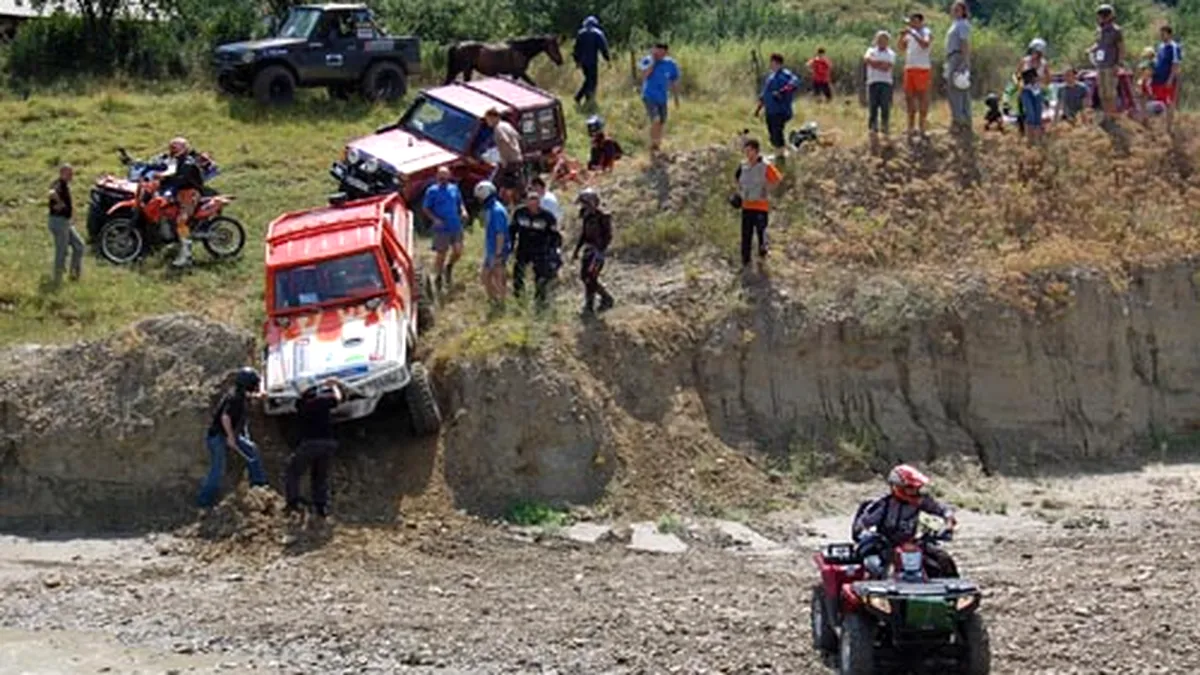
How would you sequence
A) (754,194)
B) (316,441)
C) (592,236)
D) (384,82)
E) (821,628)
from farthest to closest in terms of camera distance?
(384,82), (754,194), (592,236), (316,441), (821,628)

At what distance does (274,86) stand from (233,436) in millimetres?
13325

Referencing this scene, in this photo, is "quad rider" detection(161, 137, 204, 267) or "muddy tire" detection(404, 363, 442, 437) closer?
"muddy tire" detection(404, 363, 442, 437)

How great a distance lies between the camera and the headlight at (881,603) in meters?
14.5

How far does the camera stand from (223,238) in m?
25.4

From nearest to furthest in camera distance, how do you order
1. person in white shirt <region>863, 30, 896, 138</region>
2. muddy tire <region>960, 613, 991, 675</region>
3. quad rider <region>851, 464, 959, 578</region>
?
muddy tire <region>960, 613, 991, 675</region> → quad rider <region>851, 464, 959, 578</region> → person in white shirt <region>863, 30, 896, 138</region>

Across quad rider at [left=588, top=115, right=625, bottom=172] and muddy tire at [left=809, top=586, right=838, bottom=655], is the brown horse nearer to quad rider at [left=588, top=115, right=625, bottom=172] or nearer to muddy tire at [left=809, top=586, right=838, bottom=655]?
quad rider at [left=588, top=115, right=625, bottom=172]

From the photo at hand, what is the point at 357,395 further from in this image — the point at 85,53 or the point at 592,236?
the point at 85,53

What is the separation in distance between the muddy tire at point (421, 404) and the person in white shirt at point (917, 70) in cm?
893

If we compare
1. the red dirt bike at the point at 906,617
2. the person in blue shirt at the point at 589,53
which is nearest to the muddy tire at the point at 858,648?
the red dirt bike at the point at 906,617

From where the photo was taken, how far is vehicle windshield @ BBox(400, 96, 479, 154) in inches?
1054

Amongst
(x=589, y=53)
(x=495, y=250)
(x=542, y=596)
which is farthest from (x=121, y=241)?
(x=589, y=53)

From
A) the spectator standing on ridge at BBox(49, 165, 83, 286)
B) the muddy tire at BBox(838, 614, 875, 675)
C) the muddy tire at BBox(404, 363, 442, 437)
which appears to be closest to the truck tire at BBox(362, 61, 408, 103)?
the spectator standing on ridge at BBox(49, 165, 83, 286)

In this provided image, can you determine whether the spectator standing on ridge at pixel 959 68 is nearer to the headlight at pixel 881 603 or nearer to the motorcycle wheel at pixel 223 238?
the motorcycle wheel at pixel 223 238

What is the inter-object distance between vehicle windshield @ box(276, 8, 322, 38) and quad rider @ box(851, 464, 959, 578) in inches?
A: 761
